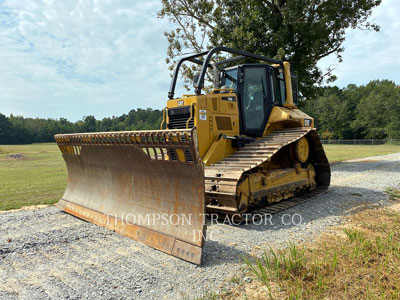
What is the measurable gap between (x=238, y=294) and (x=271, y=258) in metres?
0.88

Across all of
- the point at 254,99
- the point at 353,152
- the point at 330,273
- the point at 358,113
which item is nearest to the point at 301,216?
the point at 330,273

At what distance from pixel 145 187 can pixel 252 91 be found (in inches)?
137

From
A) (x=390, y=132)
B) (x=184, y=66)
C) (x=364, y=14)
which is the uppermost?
(x=364, y=14)

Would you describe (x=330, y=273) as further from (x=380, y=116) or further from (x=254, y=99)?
(x=380, y=116)

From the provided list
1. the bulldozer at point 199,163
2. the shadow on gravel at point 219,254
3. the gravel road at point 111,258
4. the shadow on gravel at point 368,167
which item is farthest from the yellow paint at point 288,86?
the shadow on gravel at point 368,167

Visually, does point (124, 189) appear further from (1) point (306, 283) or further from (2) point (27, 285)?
(1) point (306, 283)

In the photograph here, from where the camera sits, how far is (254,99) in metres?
6.79

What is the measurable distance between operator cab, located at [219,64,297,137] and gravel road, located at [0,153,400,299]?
6.58ft

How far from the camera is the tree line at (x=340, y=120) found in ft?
194

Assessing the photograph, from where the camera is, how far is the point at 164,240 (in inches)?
152

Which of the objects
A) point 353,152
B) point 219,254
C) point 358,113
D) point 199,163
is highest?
point 358,113

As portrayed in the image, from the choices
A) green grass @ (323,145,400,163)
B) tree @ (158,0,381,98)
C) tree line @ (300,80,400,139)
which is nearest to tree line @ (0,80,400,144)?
tree line @ (300,80,400,139)

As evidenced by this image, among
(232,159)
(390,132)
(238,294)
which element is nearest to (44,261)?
(238,294)

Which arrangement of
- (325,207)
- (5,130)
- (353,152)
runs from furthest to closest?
(5,130), (353,152), (325,207)
